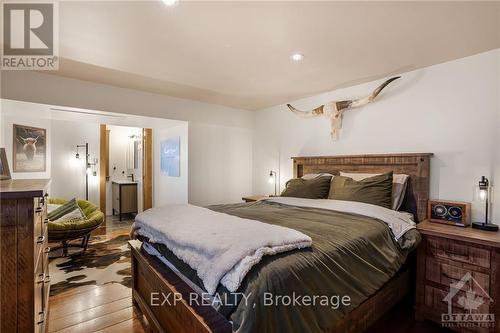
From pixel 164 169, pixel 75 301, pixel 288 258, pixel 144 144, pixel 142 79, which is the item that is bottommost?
pixel 75 301

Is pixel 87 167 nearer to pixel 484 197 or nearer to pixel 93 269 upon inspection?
pixel 93 269

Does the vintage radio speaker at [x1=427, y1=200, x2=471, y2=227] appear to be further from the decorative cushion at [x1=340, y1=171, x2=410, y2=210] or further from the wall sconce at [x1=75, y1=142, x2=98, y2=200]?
the wall sconce at [x1=75, y1=142, x2=98, y2=200]

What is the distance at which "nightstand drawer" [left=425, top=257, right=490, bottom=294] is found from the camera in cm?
176

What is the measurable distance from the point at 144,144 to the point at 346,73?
4262 millimetres

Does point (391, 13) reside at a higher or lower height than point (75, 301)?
higher

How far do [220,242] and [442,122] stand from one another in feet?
8.17

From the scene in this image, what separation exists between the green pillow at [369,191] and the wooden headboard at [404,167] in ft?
0.92

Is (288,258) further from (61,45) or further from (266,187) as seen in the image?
(266,187)

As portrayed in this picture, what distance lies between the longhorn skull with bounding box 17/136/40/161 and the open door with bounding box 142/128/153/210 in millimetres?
1793

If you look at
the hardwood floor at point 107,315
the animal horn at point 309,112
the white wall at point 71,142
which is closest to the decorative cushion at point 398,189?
the hardwood floor at point 107,315

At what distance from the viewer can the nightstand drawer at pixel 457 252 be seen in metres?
1.76

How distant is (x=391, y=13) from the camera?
64.0 inches

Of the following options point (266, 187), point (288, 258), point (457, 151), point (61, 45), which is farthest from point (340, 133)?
point (61, 45)

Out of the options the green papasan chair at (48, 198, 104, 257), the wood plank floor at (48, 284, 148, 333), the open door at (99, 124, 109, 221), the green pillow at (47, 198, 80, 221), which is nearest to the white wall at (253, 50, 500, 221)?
the wood plank floor at (48, 284, 148, 333)
